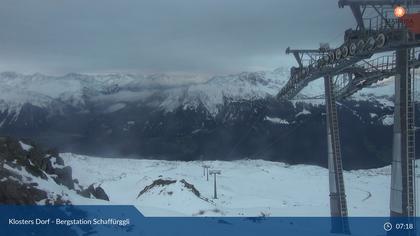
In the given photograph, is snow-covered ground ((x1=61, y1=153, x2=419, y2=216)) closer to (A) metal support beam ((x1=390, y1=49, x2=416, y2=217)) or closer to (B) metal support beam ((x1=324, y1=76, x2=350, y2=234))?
(B) metal support beam ((x1=324, y1=76, x2=350, y2=234))

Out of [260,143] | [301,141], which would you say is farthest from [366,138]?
[260,143]

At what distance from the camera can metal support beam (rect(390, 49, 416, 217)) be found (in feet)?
60.5

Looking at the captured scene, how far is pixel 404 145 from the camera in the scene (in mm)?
18531

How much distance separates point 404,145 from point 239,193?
54.9m

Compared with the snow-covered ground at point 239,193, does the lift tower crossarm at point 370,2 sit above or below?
above

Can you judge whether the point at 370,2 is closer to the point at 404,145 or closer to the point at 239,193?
the point at 404,145

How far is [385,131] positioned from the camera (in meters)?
182

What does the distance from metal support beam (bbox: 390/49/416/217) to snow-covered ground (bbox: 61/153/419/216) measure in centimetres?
973

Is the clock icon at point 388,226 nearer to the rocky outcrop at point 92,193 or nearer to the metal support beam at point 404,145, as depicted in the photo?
the metal support beam at point 404,145

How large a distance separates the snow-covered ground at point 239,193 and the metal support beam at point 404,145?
9.73 metres

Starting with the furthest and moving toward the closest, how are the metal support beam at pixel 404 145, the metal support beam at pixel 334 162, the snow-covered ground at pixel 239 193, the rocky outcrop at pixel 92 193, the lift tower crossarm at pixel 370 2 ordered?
the snow-covered ground at pixel 239 193, the metal support beam at pixel 334 162, the rocky outcrop at pixel 92 193, the lift tower crossarm at pixel 370 2, the metal support beam at pixel 404 145

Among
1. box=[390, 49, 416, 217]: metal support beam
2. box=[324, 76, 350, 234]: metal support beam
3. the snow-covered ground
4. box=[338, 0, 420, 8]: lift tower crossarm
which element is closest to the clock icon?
box=[390, 49, 416, 217]: metal support beam

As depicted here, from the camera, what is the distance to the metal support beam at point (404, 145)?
18438 mm

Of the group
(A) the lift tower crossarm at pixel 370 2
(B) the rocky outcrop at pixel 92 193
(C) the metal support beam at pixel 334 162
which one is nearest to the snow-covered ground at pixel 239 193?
(B) the rocky outcrop at pixel 92 193
